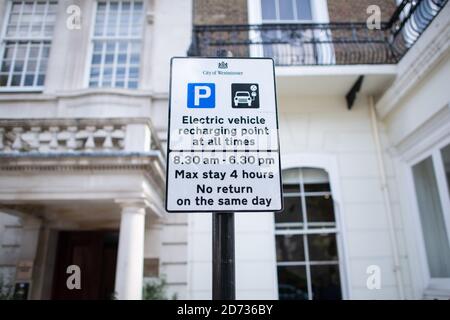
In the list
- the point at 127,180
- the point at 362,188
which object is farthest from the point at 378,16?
the point at 127,180

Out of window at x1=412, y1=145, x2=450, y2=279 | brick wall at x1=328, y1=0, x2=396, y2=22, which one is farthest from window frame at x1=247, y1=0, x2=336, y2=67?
window at x1=412, y1=145, x2=450, y2=279

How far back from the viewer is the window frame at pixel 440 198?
484 centimetres

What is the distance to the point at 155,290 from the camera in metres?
5.42

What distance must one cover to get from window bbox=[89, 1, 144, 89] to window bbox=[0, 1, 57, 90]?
3.37 feet

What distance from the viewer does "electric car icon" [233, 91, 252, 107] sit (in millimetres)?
1623

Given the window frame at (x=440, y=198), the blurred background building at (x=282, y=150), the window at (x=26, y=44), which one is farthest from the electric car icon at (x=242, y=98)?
the window at (x=26, y=44)

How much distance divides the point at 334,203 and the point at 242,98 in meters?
5.02

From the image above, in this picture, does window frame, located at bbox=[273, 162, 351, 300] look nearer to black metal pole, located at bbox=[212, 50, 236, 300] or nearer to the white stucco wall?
the white stucco wall

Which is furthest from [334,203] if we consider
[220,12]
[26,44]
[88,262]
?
[26,44]

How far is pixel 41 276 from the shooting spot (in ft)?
19.6

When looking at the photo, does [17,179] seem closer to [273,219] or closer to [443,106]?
[273,219]

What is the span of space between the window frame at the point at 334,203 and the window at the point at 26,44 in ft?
17.9

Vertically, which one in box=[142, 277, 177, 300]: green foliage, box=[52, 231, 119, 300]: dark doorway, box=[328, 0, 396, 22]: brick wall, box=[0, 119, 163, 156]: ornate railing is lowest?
box=[142, 277, 177, 300]: green foliage

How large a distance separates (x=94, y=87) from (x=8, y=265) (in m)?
3.64
